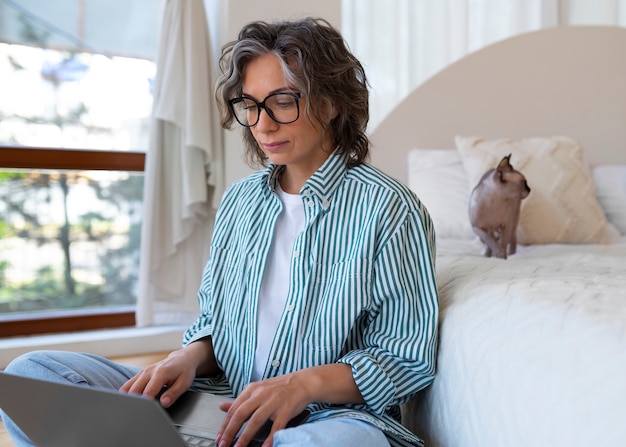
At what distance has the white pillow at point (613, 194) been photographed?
2.17m

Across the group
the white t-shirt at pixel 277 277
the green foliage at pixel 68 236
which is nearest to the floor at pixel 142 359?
the green foliage at pixel 68 236

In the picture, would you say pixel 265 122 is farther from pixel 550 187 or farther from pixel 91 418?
pixel 550 187

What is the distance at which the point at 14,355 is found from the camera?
8.00 ft

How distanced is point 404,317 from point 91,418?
50cm

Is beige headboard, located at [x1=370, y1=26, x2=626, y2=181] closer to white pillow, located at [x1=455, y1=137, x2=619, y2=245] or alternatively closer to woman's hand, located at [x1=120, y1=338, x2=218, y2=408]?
white pillow, located at [x1=455, y1=137, x2=619, y2=245]

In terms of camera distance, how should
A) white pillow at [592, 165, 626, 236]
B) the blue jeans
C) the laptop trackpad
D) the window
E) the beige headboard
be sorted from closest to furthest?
1. the blue jeans
2. the laptop trackpad
3. white pillow at [592, 165, 626, 236]
4. the beige headboard
5. the window

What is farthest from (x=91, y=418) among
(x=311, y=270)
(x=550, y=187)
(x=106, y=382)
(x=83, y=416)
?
(x=550, y=187)

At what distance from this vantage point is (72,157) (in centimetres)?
266

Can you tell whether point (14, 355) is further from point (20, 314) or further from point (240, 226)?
point (240, 226)

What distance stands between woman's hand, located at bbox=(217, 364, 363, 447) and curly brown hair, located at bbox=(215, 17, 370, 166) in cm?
42


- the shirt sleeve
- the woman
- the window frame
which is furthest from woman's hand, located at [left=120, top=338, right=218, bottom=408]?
the window frame

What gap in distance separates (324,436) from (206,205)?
191 cm

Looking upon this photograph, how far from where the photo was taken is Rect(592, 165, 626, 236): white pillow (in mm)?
2172

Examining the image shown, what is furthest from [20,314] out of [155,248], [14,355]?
[155,248]
